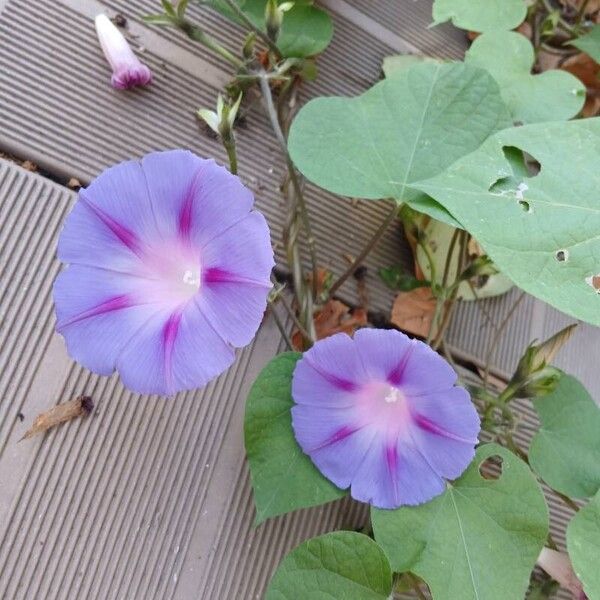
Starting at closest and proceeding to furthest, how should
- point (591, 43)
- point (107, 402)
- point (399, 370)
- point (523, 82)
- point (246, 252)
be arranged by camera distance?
1. point (246, 252)
2. point (399, 370)
3. point (107, 402)
4. point (523, 82)
5. point (591, 43)

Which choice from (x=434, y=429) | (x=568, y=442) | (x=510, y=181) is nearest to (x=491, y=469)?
(x=568, y=442)

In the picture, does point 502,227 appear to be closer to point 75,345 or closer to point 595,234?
point 595,234

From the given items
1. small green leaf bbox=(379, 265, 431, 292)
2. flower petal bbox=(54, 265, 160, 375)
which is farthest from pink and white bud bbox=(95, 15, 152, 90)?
small green leaf bbox=(379, 265, 431, 292)

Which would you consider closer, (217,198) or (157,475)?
(217,198)

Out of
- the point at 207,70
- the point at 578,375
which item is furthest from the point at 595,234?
the point at 207,70

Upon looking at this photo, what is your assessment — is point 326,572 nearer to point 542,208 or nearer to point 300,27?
point 542,208

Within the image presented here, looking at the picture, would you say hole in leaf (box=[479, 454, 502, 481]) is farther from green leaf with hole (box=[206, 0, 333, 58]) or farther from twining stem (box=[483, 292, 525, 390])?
green leaf with hole (box=[206, 0, 333, 58])

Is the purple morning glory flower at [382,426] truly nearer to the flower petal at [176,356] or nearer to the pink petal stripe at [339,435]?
the pink petal stripe at [339,435]
